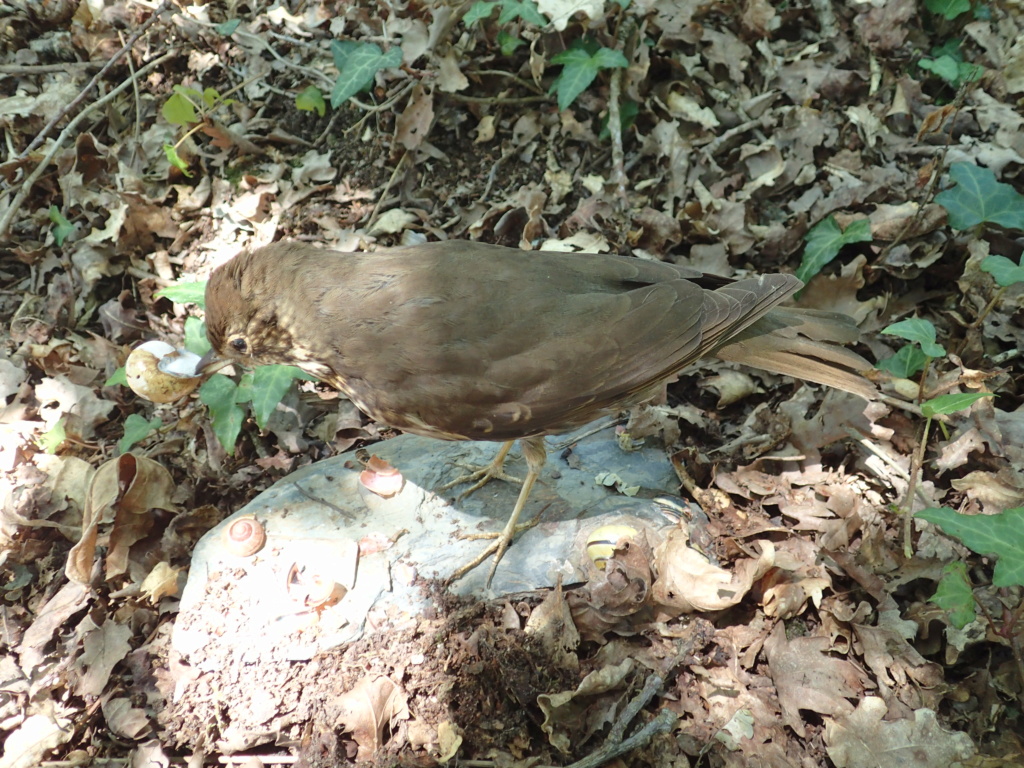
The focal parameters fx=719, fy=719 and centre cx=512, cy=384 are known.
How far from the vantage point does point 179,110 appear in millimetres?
5184

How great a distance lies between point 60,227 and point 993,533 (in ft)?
18.6

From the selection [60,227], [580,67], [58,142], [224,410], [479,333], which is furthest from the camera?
[58,142]

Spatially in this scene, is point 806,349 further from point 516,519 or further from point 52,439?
point 52,439

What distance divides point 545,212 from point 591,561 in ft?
8.38

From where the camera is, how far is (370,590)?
10.5 ft

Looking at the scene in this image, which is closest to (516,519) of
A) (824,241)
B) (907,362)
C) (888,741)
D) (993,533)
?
(888,741)

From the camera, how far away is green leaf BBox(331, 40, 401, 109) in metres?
4.61

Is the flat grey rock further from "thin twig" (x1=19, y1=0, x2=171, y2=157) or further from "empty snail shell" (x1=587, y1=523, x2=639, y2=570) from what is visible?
"thin twig" (x1=19, y1=0, x2=171, y2=157)

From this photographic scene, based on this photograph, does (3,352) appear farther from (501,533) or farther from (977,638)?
(977,638)

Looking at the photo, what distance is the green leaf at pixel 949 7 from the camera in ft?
15.5

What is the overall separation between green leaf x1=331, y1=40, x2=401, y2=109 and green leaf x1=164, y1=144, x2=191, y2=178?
1.38 m

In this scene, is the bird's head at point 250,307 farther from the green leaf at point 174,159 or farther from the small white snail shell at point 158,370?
the green leaf at point 174,159

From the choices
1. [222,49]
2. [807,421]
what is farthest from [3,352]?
[807,421]

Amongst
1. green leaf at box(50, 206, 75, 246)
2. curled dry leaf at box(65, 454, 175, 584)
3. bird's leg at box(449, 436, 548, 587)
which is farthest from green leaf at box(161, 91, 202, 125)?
bird's leg at box(449, 436, 548, 587)
